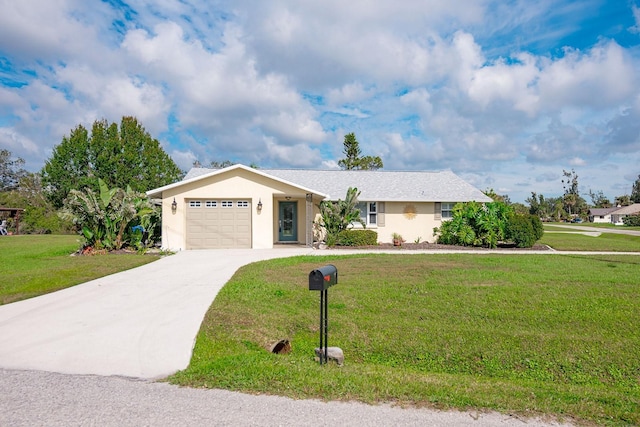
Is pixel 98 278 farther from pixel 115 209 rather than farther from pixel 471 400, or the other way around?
pixel 471 400

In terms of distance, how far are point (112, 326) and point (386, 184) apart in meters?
18.0

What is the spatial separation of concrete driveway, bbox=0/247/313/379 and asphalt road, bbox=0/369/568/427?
554mm

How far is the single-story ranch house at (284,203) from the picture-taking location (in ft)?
57.8

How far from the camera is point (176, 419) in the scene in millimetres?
3459

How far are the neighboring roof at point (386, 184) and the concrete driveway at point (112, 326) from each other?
11235 millimetres

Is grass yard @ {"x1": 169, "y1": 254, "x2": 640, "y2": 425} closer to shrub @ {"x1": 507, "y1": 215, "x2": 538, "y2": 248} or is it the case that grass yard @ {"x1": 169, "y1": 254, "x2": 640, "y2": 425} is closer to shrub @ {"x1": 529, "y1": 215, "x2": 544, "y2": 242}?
shrub @ {"x1": 507, "y1": 215, "x2": 538, "y2": 248}

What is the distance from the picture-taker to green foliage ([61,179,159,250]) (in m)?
15.3

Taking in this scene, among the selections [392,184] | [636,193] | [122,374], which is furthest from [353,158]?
[636,193]

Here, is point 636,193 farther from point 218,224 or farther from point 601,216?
point 218,224

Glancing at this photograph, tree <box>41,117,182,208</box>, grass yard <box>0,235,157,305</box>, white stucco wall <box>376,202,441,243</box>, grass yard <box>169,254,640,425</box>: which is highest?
tree <box>41,117,182,208</box>

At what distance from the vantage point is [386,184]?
2258 centimetres

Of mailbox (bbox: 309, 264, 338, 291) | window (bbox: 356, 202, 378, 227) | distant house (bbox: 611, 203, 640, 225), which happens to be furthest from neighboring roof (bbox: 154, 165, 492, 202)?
distant house (bbox: 611, 203, 640, 225)

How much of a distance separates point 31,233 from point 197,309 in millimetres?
30276

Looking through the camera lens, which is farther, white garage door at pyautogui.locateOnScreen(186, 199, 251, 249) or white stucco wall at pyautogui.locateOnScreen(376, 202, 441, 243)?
white stucco wall at pyautogui.locateOnScreen(376, 202, 441, 243)
